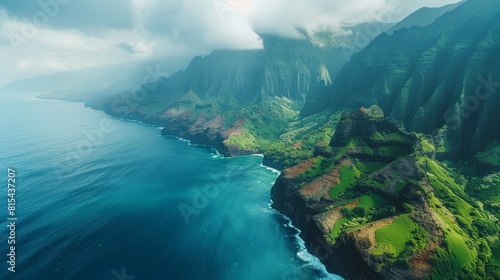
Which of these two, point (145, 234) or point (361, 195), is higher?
point (145, 234)

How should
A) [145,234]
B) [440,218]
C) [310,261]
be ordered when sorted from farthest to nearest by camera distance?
[145,234], [310,261], [440,218]

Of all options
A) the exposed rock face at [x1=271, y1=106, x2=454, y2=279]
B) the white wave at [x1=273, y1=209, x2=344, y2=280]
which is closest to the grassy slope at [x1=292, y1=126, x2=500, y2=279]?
the exposed rock face at [x1=271, y1=106, x2=454, y2=279]

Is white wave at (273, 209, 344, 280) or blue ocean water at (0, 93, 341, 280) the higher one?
blue ocean water at (0, 93, 341, 280)

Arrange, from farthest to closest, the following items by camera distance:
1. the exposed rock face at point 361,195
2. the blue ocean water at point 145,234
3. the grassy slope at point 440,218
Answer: the blue ocean water at point 145,234
the exposed rock face at point 361,195
the grassy slope at point 440,218

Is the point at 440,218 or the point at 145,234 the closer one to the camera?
the point at 440,218

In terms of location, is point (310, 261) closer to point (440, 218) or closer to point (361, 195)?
point (361, 195)

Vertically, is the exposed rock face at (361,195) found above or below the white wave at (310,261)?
above

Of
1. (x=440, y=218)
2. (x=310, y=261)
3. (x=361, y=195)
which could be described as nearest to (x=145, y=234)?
(x=310, y=261)

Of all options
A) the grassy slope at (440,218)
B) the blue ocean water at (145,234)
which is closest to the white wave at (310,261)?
the blue ocean water at (145,234)

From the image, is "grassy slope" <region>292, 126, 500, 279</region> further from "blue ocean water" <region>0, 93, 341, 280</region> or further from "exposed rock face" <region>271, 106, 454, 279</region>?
"blue ocean water" <region>0, 93, 341, 280</region>

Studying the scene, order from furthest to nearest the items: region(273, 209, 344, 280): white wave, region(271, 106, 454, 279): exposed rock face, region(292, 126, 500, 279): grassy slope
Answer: region(273, 209, 344, 280): white wave < region(271, 106, 454, 279): exposed rock face < region(292, 126, 500, 279): grassy slope

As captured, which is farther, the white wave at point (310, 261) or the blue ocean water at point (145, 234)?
the white wave at point (310, 261)

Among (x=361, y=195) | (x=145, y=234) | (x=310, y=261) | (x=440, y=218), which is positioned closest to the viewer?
(x=440, y=218)

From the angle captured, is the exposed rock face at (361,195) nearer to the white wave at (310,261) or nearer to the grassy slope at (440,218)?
the grassy slope at (440,218)
